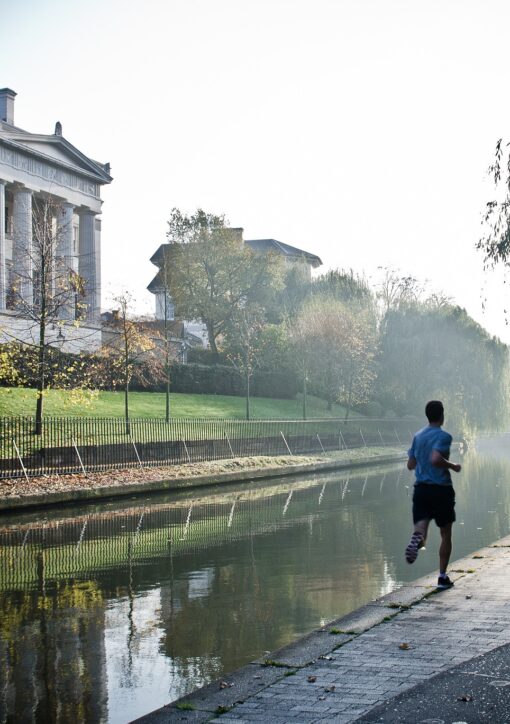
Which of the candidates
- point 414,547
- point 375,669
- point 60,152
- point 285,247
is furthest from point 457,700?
point 285,247

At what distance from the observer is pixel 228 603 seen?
10844mm

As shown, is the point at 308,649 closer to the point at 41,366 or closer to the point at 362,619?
the point at 362,619

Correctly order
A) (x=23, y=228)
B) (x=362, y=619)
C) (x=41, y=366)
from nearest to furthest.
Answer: (x=362, y=619) < (x=41, y=366) < (x=23, y=228)

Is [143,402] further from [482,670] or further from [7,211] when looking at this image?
[482,670]

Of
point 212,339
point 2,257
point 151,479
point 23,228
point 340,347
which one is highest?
point 23,228

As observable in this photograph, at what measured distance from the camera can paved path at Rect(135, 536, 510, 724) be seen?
592 centimetres

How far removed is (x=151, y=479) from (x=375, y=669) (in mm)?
22247

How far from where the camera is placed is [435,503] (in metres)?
10.1

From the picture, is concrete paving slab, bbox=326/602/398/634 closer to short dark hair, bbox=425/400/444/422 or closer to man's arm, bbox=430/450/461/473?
man's arm, bbox=430/450/461/473

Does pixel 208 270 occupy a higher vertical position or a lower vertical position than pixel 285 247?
lower

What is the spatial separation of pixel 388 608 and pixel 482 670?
257 cm

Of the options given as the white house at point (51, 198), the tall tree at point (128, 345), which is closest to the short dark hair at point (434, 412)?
the tall tree at point (128, 345)

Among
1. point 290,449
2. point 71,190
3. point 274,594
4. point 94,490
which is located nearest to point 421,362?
point 290,449

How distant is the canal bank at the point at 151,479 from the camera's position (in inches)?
915
